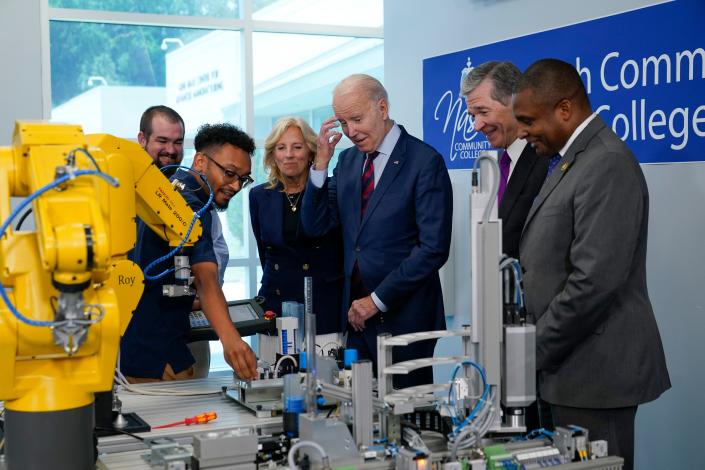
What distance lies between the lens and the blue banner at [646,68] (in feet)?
10.5

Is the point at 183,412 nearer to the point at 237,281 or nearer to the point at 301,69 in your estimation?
the point at 237,281

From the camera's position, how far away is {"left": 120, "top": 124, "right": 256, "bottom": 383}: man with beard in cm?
249

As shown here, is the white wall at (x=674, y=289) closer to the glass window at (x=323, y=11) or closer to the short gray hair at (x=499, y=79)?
the short gray hair at (x=499, y=79)

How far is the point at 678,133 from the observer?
326 cm

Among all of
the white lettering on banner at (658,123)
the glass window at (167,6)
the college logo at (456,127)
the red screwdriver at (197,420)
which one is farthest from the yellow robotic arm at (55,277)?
the glass window at (167,6)

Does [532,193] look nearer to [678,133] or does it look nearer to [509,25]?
[678,133]

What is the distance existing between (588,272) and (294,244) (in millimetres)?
1473

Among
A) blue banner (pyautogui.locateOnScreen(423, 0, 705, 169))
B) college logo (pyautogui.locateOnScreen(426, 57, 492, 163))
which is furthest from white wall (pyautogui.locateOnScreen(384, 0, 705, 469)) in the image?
college logo (pyautogui.locateOnScreen(426, 57, 492, 163))

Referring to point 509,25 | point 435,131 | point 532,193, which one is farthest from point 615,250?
point 435,131

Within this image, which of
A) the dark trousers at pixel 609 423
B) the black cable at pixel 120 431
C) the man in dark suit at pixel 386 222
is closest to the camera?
the black cable at pixel 120 431

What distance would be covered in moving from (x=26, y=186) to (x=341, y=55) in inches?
205

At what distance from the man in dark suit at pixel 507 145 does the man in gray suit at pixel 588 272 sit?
1.32 ft

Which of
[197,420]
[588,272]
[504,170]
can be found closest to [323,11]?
[504,170]

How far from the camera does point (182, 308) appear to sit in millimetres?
2652
